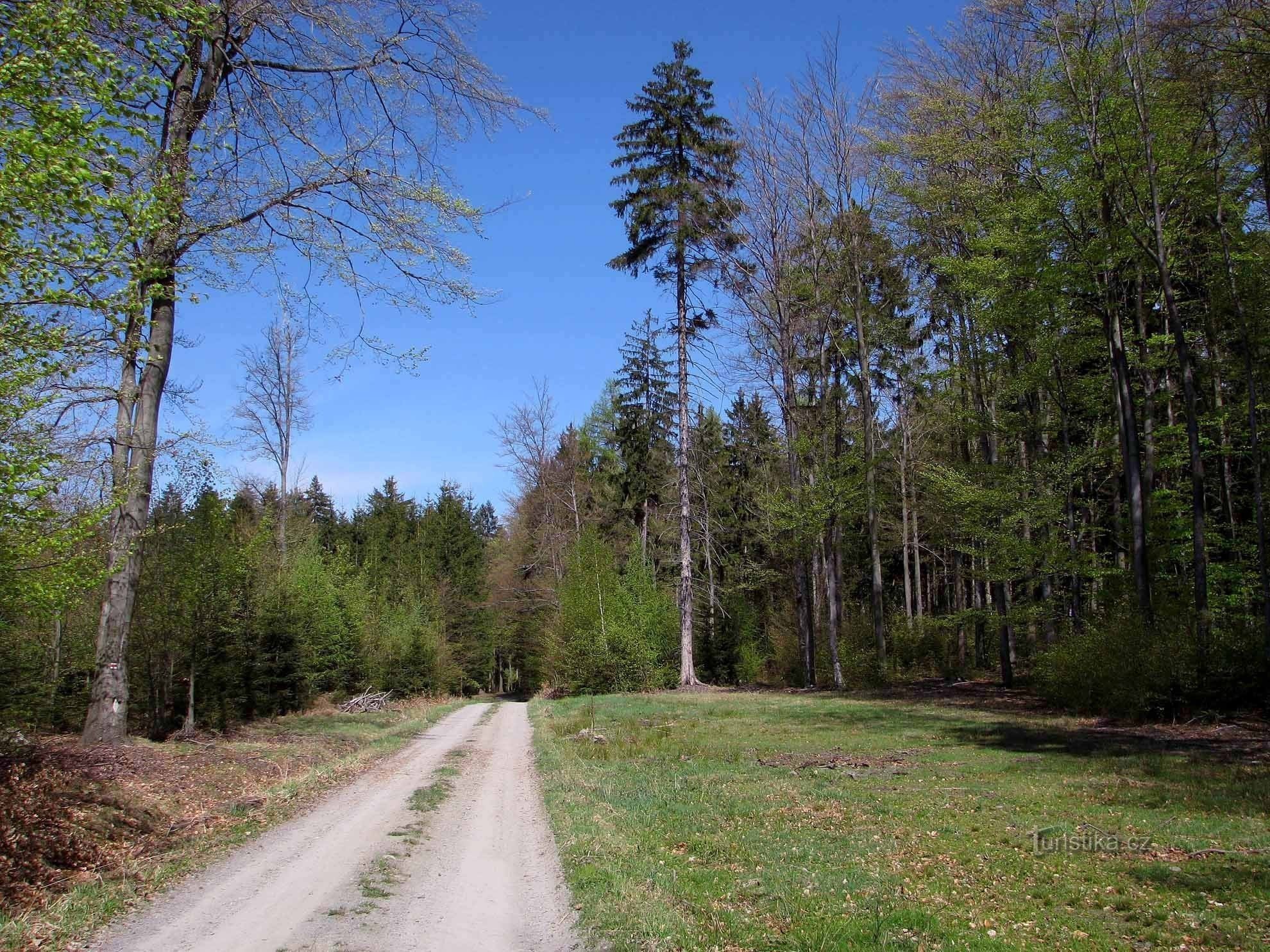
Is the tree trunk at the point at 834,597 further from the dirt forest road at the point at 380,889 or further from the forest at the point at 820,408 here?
the dirt forest road at the point at 380,889

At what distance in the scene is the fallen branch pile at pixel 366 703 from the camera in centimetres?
2983

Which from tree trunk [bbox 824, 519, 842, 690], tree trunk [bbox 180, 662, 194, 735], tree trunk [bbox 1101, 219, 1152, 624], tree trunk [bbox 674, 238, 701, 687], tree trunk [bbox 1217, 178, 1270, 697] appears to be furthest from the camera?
tree trunk [bbox 674, 238, 701, 687]

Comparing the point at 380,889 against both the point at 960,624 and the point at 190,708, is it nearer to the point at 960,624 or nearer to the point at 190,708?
the point at 190,708

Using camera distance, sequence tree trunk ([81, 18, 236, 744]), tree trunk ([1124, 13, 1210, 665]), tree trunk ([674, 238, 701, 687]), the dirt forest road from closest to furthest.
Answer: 1. the dirt forest road
2. tree trunk ([81, 18, 236, 744])
3. tree trunk ([1124, 13, 1210, 665])
4. tree trunk ([674, 238, 701, 687])

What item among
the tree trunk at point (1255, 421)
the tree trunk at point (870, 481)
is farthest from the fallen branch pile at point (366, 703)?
the tree trunk at point (1255, 421)

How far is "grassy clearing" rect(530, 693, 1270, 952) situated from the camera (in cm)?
512

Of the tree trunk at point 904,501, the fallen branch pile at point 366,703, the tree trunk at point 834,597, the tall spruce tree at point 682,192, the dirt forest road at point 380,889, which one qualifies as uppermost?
the tall spruce tree at point 682,192

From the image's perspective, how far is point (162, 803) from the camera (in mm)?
9297

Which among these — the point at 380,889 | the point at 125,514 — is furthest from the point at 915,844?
the point at 125,514

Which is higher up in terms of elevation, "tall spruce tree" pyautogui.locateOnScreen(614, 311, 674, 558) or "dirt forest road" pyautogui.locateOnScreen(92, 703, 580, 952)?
"tall spruce tree" pyautogui.locateOnScreen(614, 311, 674, 558)

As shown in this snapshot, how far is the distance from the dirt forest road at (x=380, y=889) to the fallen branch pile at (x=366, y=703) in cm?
2057

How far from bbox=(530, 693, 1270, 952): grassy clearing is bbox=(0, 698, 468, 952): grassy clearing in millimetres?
A: 3650

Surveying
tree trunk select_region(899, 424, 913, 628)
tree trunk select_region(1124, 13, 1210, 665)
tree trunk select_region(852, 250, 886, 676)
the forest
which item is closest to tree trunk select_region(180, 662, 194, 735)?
the forest

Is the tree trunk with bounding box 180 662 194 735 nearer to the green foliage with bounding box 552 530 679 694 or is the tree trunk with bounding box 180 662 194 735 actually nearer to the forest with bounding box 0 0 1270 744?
the forest with bounding box 0 0 1270 744
